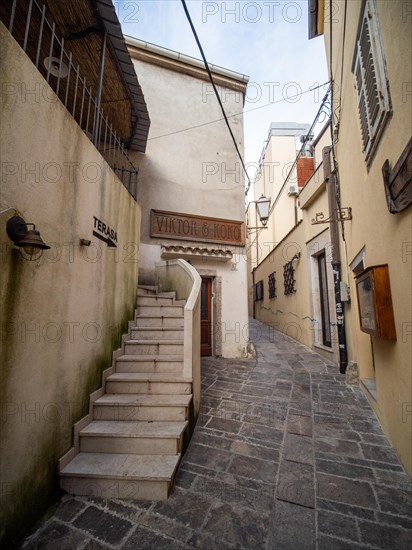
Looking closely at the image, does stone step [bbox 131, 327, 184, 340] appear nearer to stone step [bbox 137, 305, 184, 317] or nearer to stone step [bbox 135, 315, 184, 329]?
stone step [bbox 135, 315, 184, 329]

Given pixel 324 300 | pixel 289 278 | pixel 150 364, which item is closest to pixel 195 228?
pixel 289 278

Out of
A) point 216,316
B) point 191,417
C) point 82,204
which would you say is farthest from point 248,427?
point 216,316

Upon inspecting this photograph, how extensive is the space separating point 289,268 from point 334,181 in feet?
13.2

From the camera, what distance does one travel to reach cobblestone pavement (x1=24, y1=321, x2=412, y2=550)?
1.92 metres

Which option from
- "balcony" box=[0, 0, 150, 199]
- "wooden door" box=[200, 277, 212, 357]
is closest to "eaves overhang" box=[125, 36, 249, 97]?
"balcony" box=[0, 0, 150, 199]

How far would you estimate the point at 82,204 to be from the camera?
3.19 meters

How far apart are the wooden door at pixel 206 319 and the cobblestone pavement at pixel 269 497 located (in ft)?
11.5

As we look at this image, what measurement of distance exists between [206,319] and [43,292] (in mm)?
5633

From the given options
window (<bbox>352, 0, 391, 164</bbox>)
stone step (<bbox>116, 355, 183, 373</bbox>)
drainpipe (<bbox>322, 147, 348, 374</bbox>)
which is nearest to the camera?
window (<bbox>352, 0, 391, 164</bbox>)

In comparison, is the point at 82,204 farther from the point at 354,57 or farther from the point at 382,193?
the point at 354,57

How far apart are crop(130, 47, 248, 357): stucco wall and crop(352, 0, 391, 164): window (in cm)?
486

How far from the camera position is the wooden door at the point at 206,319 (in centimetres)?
753

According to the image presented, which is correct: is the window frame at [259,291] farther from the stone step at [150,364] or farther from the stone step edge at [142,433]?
the stone step edge at [142,433]

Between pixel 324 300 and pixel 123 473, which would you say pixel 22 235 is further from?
pixel 324 300
